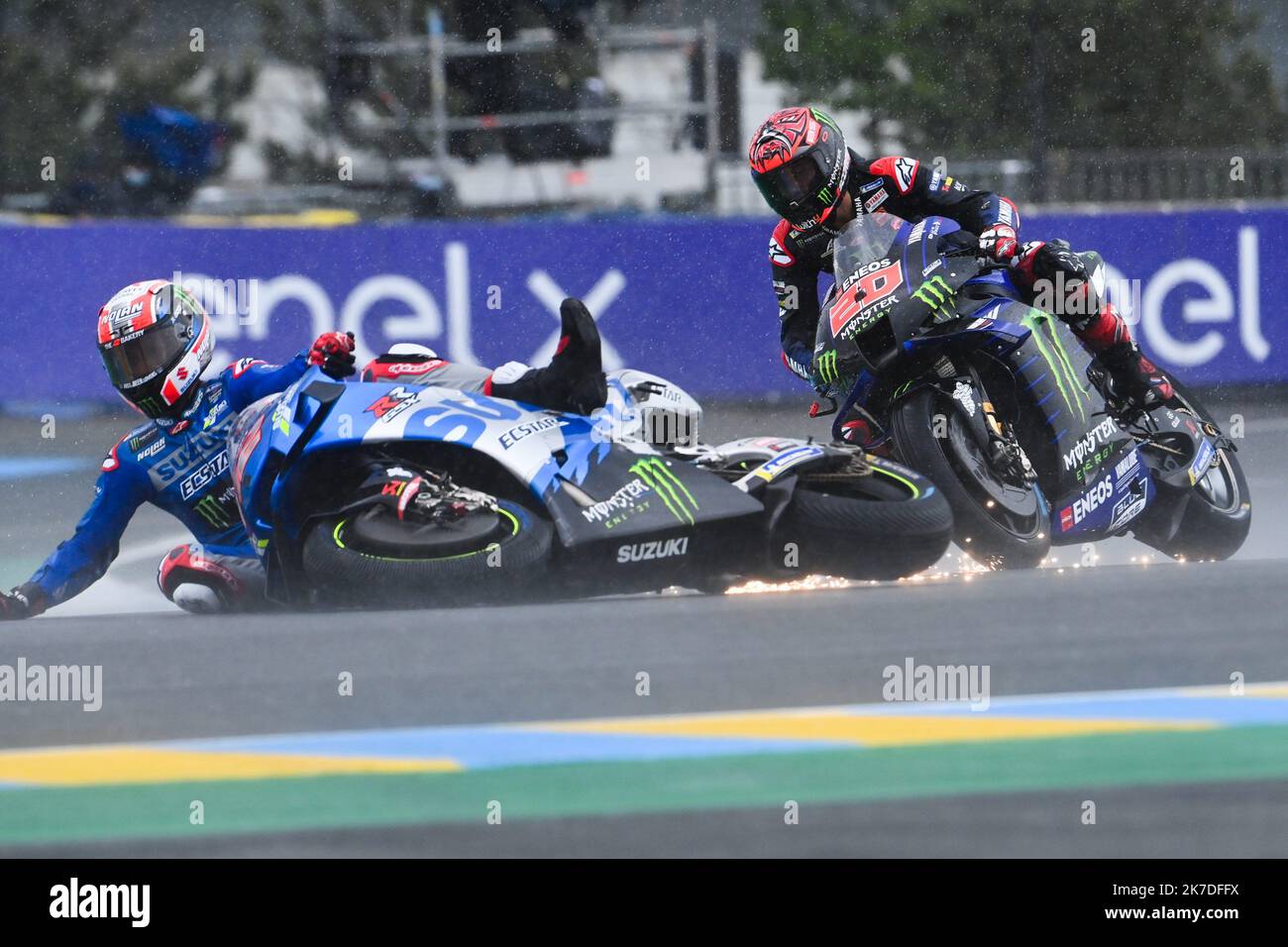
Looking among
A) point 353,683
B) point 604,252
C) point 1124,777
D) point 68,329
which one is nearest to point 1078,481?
point 1124,777

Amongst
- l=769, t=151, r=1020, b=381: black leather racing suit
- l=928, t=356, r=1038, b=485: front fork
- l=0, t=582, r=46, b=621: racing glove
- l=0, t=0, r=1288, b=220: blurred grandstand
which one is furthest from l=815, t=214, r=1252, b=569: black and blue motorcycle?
l=0, t=0, r=1288, b=220: blurred grandstand

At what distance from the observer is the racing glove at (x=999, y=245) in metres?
5.11

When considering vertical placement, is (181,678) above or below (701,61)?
below

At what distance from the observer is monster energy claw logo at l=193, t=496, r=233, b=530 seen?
5215 mm

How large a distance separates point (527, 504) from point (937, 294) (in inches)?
52.9

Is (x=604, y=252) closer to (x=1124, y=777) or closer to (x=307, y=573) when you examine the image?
(x=307, y=573)

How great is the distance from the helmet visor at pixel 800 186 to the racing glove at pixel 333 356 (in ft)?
4.26

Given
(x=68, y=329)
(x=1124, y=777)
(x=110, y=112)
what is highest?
(x=110, y=112)

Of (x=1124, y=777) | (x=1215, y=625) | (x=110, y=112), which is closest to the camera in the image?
(x=1124, y=777)

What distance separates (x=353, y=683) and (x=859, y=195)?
8.15 feet

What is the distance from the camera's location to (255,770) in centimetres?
327

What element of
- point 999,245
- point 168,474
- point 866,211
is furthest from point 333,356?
point 999,245

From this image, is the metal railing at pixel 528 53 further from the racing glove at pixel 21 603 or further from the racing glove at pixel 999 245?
the racing glove at pixel 21 603

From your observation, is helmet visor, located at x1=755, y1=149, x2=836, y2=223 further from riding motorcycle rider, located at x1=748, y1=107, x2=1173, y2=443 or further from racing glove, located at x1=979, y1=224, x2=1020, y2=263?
racing glove, located at x1=979, y1=224, x2=1020, y2=263
